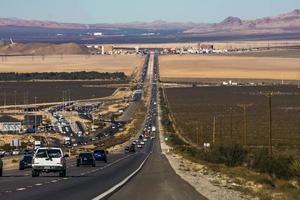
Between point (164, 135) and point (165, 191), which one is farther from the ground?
point (165, 191)

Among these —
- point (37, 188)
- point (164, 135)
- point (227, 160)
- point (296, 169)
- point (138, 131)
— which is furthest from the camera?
point (138, 131)

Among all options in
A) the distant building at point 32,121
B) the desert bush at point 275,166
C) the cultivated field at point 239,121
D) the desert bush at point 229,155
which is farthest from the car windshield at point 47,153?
the distant building at point 32,121

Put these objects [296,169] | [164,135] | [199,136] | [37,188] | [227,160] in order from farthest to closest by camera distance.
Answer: [164,135], [199,136], [227,160], [296,169], [37,188]

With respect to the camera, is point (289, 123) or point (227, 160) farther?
point (289, 123)

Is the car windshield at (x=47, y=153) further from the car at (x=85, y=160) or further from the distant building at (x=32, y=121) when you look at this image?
the distant building at (x=32, y=121)

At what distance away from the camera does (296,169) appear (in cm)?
4297

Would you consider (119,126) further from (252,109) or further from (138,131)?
(252,109)

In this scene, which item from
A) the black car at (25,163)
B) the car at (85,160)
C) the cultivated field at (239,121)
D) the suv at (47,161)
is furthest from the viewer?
the cultivated field at (239,121)

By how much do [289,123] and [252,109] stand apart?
100 ft

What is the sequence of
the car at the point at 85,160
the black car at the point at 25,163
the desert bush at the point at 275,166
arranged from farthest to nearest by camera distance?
1. the car at the point at 85,160
2. the black car at the point at 25,163
3. the desert bush at the point at 275,166

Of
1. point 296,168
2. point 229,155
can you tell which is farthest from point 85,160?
point 296,168

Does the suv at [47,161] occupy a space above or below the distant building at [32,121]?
above

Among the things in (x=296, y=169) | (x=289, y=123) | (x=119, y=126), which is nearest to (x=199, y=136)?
(x=289, y=123)

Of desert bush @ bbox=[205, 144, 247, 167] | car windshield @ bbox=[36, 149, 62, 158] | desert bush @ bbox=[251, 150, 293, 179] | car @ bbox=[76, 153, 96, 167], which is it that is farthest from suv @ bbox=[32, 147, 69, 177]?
desert bush @ bbox=[205, 144, 247, 167]
